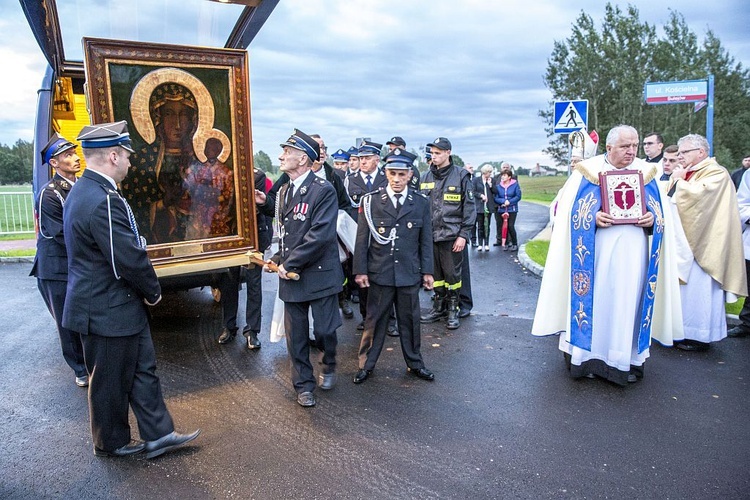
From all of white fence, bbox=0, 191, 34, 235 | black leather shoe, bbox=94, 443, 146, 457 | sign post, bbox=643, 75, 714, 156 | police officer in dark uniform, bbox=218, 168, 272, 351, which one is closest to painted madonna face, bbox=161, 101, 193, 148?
police officer in dark uniform, bbox=218, 168, 272, 351

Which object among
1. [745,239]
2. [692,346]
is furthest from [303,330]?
[745,239]

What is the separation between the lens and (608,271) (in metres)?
4.61

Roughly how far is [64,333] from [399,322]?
9.80 feet

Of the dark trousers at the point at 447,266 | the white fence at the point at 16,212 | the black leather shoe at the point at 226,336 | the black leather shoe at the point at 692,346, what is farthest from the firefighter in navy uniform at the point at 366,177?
the white fence at the point at 16,212

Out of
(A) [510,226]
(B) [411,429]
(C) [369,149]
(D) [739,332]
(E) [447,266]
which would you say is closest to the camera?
(B) [411,429]

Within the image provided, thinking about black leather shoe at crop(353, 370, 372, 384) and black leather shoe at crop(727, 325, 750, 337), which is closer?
black leather shoe at crop(353, 370, 372, 384)

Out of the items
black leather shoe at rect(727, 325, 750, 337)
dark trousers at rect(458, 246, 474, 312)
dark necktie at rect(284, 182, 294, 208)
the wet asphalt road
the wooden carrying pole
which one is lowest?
the wet asphalt road

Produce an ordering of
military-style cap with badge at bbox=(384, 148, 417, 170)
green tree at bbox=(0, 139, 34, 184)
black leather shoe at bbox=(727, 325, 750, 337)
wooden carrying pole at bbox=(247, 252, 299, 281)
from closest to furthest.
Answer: wooden carrying pole at bbox=(247, 252, 299, 281)
military-style cap with badge at bbox=(384, 148, 417, 170)
black leather shoe at bbox=(727, 325, 750, 337)
green tree at bbox=(0, 139, 34, 184)

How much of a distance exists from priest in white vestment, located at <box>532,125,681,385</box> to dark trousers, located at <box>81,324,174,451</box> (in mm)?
3391

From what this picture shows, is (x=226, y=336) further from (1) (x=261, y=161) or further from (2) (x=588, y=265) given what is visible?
(1) (x=261, y=161)

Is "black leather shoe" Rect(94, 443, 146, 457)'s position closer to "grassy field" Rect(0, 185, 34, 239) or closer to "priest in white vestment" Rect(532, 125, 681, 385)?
"priest in white vestment" Rect(532, 125, 681, 385)

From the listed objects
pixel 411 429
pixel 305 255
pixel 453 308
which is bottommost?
pixel 411 429

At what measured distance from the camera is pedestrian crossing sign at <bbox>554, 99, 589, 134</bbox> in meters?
9.08

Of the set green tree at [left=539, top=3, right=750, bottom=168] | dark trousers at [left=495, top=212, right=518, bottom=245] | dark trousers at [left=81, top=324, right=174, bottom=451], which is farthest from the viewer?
green tree at [left=539, top=3, right=750, bottom=168]
